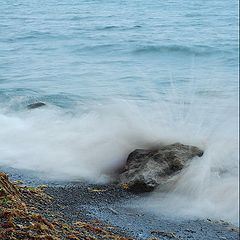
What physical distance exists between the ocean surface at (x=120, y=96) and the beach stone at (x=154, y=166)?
286 millimetres

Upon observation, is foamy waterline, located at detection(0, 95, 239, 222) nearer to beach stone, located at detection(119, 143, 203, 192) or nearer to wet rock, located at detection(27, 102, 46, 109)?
beach stone, located at detection(119, 143, 203, 192)

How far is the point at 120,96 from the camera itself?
15.5 m

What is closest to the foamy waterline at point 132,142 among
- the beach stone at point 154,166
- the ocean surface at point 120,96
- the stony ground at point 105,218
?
the ocean surface at point 120,96

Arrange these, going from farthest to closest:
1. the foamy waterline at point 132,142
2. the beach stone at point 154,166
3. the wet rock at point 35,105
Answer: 1. the wet rock at point 35,105
2. the beach stone at point 154,166
3. the foamy waterline at point 132,142

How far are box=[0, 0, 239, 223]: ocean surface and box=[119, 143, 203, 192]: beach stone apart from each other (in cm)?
29

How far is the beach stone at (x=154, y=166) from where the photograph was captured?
885 cm

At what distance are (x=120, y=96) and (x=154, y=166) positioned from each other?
6474 mm

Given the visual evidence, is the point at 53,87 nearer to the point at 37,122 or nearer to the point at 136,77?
the point at 136,77

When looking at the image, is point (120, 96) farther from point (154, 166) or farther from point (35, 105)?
point (154, 166)

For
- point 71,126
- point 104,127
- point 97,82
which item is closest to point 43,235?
point 104,127

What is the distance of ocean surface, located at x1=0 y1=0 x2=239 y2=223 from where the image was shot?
29.2 ft

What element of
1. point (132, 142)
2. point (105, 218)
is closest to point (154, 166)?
point (132, 142)

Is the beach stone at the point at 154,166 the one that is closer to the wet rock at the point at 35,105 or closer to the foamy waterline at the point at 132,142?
the foamy waterline at the point at 132,142

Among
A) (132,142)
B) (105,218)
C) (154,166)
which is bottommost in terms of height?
(132,142)
